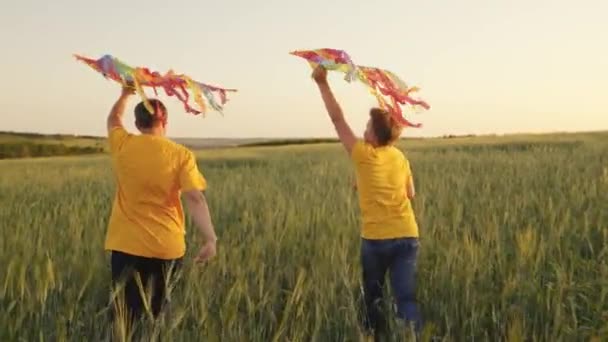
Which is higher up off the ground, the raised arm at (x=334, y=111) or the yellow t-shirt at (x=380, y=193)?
the raised arm at (x=334, y=111)

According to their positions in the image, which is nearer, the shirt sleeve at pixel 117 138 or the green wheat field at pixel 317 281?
the green wheat field at pixel 317 281

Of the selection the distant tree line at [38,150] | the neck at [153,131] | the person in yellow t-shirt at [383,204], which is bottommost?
the distant tree line at [38,150]

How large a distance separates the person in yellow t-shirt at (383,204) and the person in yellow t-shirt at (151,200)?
0.87m

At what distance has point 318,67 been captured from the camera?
3764 mm

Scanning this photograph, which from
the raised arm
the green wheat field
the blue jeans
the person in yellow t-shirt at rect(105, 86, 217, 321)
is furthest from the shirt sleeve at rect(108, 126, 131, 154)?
the blue jeans

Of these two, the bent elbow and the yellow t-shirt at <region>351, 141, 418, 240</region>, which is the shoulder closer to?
the yellow t-shirt at <region>351, 141, 418, 240</region>

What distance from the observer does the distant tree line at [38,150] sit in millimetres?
40969

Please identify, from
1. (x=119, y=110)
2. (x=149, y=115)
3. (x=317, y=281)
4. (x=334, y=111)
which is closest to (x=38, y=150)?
(x=119, y=110)

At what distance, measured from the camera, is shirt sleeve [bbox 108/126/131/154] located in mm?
3592

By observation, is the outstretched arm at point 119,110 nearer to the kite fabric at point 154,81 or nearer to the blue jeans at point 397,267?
the kite fabric at point 154,81

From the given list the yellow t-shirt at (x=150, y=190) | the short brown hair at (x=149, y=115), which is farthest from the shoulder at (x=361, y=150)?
the short brown hair at (x=149, y=115)

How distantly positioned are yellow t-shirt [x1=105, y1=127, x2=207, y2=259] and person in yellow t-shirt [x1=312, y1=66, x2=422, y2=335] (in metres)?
0.87

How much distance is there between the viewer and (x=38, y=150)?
42062 millimetres

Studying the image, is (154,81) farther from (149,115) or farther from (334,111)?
(334,111)
